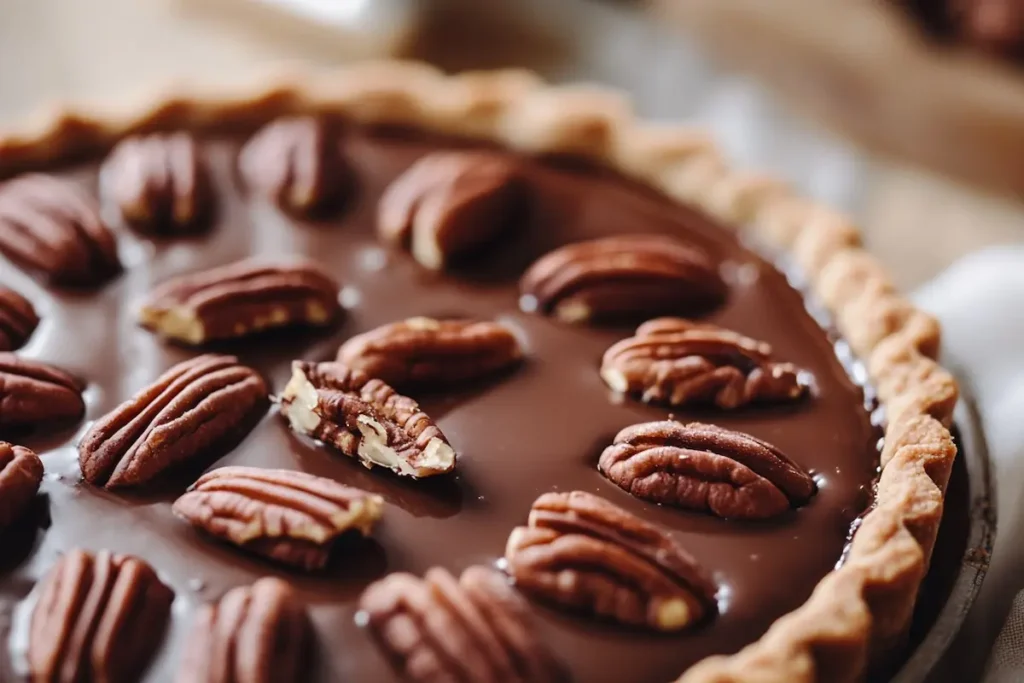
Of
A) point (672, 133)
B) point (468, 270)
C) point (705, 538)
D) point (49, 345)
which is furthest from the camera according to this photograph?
point (672, 133)

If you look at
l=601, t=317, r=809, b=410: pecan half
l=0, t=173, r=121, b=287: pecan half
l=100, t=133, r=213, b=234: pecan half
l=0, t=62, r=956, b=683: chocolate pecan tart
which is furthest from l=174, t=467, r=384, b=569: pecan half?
l=100, t=133, r=213, b=234: pecan half

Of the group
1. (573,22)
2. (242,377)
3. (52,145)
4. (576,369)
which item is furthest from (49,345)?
(573,22)

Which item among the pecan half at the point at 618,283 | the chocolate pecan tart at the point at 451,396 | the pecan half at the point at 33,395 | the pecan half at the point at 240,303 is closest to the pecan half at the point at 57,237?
the chocolate pecan tart at the point at 451,396

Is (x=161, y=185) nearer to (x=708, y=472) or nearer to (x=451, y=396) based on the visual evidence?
(x=451, y=396)

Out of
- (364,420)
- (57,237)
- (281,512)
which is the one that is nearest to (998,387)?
A: (364,420)

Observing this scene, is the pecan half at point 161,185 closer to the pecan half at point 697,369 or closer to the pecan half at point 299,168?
the pecan half at point 299,168

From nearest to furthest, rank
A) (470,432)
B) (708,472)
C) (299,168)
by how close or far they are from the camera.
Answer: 1. (708,472)
2. (470,432)
3. (299,168)

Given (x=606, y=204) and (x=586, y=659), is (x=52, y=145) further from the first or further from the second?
(x=586, y=659)
